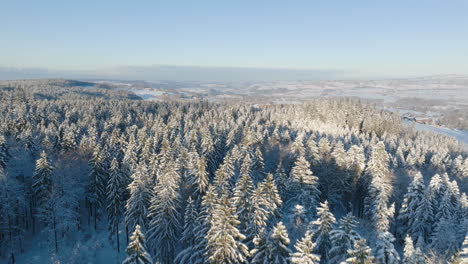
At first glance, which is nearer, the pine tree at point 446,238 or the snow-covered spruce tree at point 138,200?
the pine tree at point 446,238

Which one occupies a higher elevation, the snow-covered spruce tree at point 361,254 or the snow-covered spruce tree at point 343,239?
the snow-covered spruce tree at point 361,254

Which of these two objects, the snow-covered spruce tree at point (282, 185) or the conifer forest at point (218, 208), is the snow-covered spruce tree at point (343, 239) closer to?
the conifer forest at point (218, 208)

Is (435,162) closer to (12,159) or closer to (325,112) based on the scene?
(325,112)

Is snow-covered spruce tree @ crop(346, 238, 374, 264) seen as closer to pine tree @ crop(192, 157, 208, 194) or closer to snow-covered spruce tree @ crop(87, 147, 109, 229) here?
pine tree @ crop(192, 157, 208, 194)

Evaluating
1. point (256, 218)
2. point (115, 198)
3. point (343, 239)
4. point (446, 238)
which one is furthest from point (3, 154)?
point (446, 238)

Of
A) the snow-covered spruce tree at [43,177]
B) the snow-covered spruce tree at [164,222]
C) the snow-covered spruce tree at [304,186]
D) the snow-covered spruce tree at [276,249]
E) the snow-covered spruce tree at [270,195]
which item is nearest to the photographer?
the snow-covered spruce tree at [276,249]

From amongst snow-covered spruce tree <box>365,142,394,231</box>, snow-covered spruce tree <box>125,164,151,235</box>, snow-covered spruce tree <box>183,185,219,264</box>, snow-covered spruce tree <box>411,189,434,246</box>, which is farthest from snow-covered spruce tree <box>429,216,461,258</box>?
snow-covered spruce tree <box>125,164,151,235</box>

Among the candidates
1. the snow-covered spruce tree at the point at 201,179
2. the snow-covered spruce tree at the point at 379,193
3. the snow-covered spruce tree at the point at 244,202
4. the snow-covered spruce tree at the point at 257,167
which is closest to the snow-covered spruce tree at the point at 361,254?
the snow-covered spruce tree at the point at 244,202
